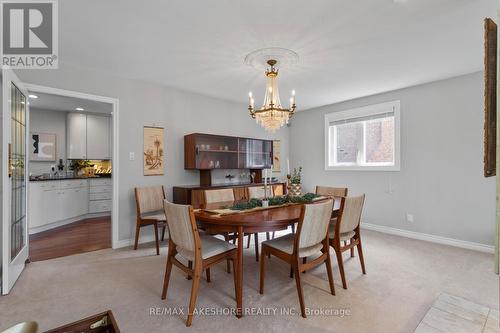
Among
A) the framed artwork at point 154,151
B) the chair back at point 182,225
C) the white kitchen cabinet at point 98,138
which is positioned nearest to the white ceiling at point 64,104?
the white kitchen cabinet at point 98,138

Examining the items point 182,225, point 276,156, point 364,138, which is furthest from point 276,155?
point 182,225

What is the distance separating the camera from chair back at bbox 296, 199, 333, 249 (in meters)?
1.85

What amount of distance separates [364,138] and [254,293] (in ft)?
11.7

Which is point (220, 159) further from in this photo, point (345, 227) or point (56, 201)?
point (56, 201)

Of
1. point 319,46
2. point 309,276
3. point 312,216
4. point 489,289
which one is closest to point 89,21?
point 319,46

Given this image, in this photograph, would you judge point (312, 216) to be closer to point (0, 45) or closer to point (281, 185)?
point (281, 185)

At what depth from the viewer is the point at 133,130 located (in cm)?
354

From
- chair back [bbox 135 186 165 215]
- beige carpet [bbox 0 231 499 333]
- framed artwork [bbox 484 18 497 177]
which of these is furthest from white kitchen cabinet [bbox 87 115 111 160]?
framed artwork [bbox 484 18 497 177]

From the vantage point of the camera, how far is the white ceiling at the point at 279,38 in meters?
1.97

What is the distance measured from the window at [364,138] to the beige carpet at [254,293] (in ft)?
5.86

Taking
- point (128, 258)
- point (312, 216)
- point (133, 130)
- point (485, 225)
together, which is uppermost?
point (133, 130)

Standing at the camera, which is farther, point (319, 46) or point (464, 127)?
point (464, 127)

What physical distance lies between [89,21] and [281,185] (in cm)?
378

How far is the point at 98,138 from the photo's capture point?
18.5 feet
